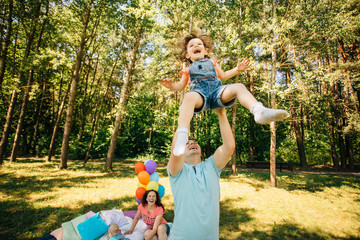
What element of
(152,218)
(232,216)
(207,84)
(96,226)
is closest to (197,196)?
(207,84)

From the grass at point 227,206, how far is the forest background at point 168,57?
10.1 ft

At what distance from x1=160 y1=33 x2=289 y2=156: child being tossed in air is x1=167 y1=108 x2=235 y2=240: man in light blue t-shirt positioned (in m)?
0.22

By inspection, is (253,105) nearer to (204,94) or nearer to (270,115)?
(270,115)

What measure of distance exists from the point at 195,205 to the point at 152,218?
2715 millimetres

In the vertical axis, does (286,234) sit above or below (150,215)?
below

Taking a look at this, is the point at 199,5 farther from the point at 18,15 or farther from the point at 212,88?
the point at 212,88

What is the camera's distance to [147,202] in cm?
415

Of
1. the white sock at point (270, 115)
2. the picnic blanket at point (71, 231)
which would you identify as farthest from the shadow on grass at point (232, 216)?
the white sock at point (270, 115)

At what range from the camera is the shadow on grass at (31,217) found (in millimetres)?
4039


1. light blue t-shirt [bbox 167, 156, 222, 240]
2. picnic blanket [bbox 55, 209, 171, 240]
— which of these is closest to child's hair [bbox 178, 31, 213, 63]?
light blue t-shirt [bbox 167, 156, 222, 240]

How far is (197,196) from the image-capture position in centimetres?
171

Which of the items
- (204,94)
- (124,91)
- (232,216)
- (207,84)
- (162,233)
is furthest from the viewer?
(124,91)

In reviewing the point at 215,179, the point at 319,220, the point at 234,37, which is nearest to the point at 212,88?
the point at 215,179

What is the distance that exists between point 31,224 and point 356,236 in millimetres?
8608
